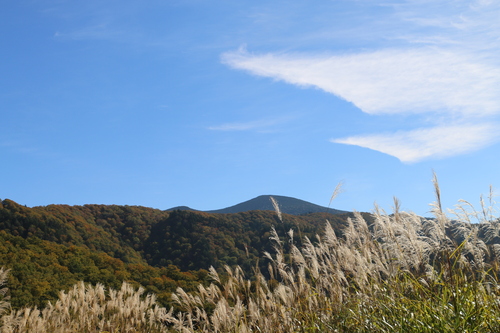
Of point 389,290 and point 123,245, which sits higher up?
point 123,245

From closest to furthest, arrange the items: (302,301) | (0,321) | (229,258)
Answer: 1. (302,301)
2. (0,321)
3. (229,258)

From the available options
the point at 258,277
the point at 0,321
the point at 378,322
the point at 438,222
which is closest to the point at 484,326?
the point at 378,322

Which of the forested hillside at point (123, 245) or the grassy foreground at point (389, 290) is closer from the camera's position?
the grassy foreground at point (389, 290)

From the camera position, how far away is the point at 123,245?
52.8 meters

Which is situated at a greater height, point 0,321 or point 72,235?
point 72,235

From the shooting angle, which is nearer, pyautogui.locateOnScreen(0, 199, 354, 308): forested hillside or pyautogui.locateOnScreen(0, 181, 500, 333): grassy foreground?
pyautogui.locateOnScreen(0, 181, 500, 333): grassy foreground

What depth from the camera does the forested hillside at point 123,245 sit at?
1920cm

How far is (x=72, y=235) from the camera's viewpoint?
143ft

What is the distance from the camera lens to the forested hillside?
19203mm

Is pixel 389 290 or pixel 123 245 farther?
pixel 123 245

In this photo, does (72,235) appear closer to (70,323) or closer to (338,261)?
(70,323)

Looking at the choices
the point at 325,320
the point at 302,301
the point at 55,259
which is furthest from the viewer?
the point at 55,259

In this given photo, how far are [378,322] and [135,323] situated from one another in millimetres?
4317

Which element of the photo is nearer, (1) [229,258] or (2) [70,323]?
(2) [70,323]
